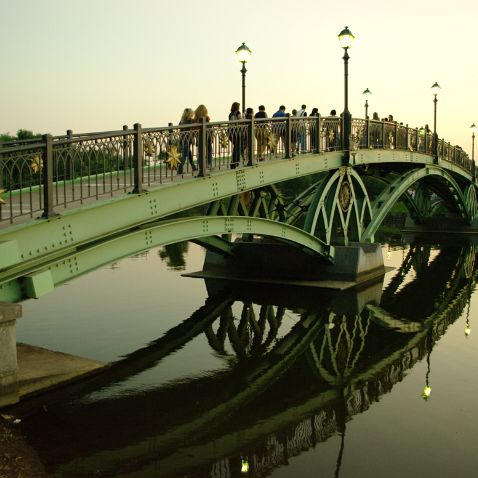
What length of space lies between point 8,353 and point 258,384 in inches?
172

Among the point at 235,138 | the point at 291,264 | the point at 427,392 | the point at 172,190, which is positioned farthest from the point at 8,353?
the point at 291,264

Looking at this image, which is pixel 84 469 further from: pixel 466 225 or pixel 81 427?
pixel 466 225

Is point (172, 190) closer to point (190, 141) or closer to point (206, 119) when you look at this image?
point (190, 141)

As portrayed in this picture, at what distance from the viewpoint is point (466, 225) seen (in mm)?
46281

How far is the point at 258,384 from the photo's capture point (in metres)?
11.7

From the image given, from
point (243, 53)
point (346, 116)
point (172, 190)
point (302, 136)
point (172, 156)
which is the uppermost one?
point (243, 53)

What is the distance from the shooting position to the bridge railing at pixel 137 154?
10.2 meters

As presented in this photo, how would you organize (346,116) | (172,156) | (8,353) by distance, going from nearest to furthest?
1. (8,353)
2. (172,156)
3. (346,116)

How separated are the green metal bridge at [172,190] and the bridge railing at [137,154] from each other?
0.10 ft

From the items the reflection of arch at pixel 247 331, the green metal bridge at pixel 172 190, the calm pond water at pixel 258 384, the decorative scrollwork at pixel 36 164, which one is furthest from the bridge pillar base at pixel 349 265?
the decorative scrollwork at pixel 36 164

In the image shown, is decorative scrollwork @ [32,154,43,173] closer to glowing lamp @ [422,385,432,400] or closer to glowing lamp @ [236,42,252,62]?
Result: glowing lamp @ [422,385,432,400]

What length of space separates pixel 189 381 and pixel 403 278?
49.2ft

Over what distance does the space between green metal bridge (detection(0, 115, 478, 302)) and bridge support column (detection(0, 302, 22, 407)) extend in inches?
27.7

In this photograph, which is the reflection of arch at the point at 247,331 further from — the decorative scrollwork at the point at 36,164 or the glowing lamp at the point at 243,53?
the glowing lamp at the point at 243,53
